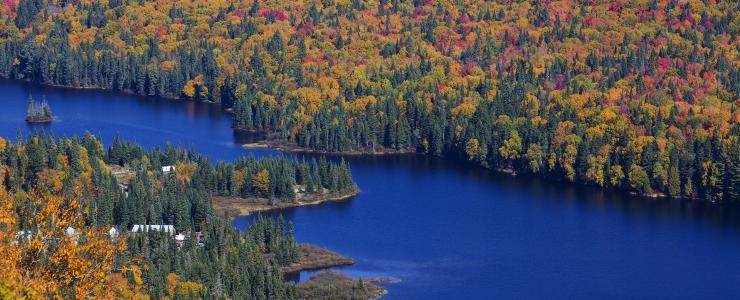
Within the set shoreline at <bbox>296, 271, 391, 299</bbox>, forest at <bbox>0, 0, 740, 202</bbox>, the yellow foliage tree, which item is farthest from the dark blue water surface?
the yellow foliage tree

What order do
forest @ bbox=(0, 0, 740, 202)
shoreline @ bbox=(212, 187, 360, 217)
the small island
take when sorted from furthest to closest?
the small island < forest @ bbox=(0, 0, 740, 202) < shoreline @ bbox=(212, 187, 360, 217)

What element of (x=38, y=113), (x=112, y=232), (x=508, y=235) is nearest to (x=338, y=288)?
(x=112, y=232)

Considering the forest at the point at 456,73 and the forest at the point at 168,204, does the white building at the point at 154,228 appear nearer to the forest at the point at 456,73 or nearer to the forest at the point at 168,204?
the forest at the point at 168,204

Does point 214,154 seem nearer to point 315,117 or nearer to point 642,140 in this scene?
point 315,117

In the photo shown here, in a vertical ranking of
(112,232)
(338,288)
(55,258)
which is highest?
(55,258)

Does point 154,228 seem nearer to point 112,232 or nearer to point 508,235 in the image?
point 112,232

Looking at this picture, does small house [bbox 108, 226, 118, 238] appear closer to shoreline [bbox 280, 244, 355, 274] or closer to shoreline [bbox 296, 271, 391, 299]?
shoreline [bbox 280, 244, 355, 274]
